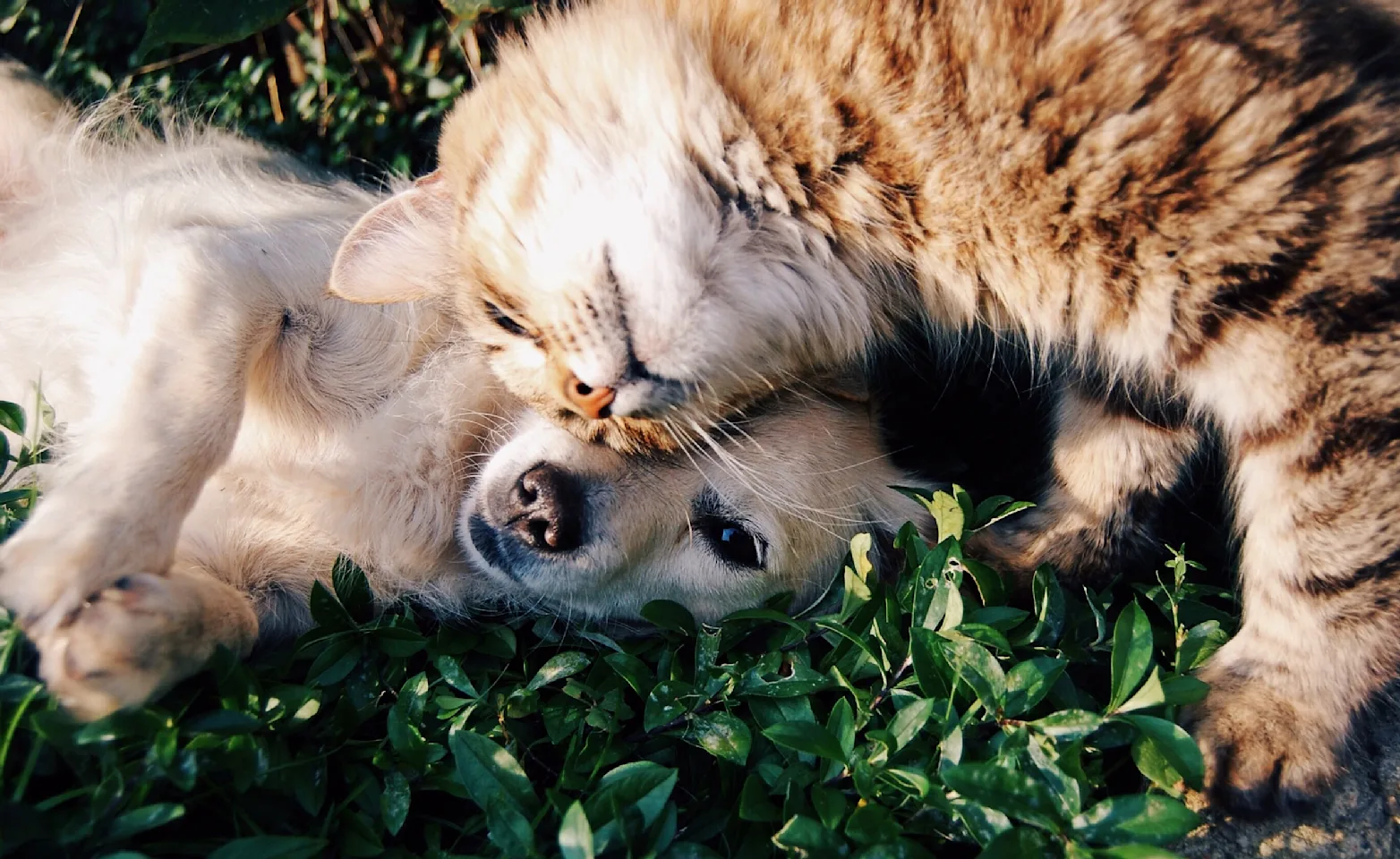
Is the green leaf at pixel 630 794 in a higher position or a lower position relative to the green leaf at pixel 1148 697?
lower

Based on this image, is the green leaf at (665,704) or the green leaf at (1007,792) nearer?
the green leaf at (1007,792)

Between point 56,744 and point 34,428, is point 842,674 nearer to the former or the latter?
point 56,744

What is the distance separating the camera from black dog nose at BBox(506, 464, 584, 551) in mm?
2502

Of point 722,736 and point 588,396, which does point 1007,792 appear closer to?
point 722,736

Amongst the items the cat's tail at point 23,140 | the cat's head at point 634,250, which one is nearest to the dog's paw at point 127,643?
the cat's head at point 634,250

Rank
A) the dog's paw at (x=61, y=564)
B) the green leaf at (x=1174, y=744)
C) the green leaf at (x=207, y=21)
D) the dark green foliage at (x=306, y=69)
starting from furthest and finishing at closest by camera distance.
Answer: the dark green foliage at (x=306, y=69) → the green leaf at (x=207, y=21) → the dog's paw at (x=61, y=564) → the green leaf at (x=1174, y=744)

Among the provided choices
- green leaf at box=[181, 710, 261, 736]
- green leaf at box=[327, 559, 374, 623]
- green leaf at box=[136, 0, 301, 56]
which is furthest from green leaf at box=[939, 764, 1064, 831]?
green leaf at box=[136, 0, 301, 56]

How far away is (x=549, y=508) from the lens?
2500 mm

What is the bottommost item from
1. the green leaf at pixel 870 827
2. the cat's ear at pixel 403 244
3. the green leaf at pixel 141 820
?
the green leaf at pixel 870 827

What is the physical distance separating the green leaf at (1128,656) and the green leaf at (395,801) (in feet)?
4.26

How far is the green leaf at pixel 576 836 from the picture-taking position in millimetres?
1705

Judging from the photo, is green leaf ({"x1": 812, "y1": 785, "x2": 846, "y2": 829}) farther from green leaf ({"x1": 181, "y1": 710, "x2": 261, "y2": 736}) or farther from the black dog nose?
green leaf ({"x1": 181, "y1": 710, "x2": 261, "y2": 736})

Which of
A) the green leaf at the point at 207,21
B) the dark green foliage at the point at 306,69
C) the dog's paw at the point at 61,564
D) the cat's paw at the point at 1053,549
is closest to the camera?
the dog's paw at the point at 61,564

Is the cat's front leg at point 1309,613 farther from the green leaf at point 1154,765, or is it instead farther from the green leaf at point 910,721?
the green leaf at point 910,721
